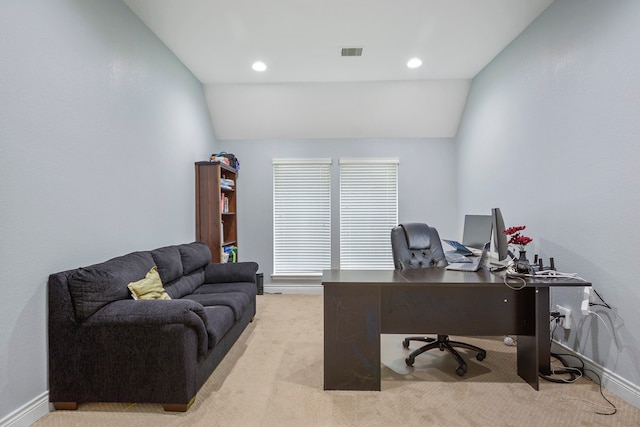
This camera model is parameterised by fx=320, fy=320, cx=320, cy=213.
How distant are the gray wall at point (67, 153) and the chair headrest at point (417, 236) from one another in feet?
8.26

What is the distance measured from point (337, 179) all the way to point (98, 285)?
12.1 ft

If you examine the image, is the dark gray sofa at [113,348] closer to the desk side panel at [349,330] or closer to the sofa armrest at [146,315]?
the sofa armrest at [146,315]

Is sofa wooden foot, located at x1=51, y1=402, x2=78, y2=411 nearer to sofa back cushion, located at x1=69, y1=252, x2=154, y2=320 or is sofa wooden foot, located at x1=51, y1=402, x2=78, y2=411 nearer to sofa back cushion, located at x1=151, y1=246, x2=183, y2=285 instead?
sofa back cushion, located at x1=69, y1=252, x2=154, y2=320

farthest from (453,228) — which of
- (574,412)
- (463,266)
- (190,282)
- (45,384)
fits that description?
(45,384)

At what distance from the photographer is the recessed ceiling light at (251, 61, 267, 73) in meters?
3.89

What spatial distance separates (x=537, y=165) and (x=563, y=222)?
62cm

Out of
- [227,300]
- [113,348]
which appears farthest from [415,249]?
[113,348]

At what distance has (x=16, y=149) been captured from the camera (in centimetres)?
183

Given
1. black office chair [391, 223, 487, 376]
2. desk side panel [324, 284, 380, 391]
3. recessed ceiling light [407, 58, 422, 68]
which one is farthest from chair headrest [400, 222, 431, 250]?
recessed ceiling light [407, 58, 422, 68]

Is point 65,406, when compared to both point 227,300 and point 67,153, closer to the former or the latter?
point 227,300

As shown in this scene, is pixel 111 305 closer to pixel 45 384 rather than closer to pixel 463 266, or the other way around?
pixel 45 384

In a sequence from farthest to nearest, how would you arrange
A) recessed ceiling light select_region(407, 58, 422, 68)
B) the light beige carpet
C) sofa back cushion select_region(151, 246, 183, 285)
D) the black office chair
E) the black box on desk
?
the black box on desk < recessed ceiling light select_region(407, 58, 422, 68) < the black office chair < sofa back cushion select_region(151, 246, 183, 285) < the light beige carpet

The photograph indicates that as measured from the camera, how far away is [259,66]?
156 inches

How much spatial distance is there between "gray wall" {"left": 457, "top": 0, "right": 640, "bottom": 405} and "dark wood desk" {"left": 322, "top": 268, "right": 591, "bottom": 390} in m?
0.35
